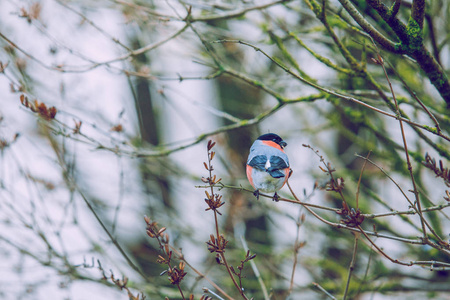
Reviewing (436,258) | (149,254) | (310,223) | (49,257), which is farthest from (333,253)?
(49,257)

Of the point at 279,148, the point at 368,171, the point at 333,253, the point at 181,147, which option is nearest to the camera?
the point at 279,148

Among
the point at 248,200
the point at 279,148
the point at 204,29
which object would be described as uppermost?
the point at 204,29

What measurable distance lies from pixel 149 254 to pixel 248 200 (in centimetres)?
174

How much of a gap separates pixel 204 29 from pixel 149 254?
3121mm

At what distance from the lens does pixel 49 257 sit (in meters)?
3.45

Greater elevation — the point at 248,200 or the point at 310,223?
the point at 248,200

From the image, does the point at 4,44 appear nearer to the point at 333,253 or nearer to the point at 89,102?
the point at 89,102

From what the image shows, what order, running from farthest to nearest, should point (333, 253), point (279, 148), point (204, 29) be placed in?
1. point (333, 253)
2. point (204, 29)
3. point (279, 148)

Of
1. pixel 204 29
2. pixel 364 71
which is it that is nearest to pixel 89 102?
pixel 204 29

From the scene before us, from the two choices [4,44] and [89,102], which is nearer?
[4,44]

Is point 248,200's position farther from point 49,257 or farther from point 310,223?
point 49,257

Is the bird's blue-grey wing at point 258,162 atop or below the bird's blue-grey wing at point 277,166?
atop

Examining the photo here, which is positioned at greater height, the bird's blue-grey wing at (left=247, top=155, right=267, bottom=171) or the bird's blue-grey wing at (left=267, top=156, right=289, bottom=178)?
the bird's blue-grey wing at (left=247, top=155, right=267, bottom=171)

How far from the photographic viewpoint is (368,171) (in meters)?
5.08
